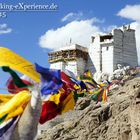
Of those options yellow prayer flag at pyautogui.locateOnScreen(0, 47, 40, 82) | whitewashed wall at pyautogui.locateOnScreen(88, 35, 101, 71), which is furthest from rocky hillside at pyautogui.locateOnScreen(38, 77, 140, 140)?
whitewashed wall at pyautogui.locateOnScreen(88, 35, 101, 71)

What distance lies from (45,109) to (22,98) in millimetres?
1859

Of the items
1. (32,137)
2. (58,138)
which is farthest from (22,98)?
(58,138)

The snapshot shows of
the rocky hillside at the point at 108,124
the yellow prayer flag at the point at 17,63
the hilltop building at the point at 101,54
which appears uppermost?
the hilltop building at the point at 101,54

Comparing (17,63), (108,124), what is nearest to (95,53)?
(108,124)

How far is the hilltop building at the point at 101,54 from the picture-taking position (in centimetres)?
6003

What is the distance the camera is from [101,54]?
61.3 m

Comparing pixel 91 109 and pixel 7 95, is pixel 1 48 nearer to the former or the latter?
pixel 7 95

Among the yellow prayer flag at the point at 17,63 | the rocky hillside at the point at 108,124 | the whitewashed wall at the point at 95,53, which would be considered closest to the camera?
the yellow prayer flag at the point at 17,63

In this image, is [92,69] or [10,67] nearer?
[10,67]

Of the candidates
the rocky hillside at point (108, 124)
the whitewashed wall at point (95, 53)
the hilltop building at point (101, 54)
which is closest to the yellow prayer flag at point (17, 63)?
the rocky hillside at point (108, 124)

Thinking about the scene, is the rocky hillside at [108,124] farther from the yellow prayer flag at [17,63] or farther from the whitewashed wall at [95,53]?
the whitewashed wall at [95,53]

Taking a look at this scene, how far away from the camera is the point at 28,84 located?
12.0 meters

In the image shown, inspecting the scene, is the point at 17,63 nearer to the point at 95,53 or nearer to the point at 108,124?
the point at 108,124

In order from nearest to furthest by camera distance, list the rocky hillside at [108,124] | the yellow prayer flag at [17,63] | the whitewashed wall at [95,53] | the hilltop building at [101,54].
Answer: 1. the yellow prayer flag at [17,63]
2. the rocky hillside at [108,124]
3. the hilltop building at [101,54]
4. the whitewashed wall at [95,53]
